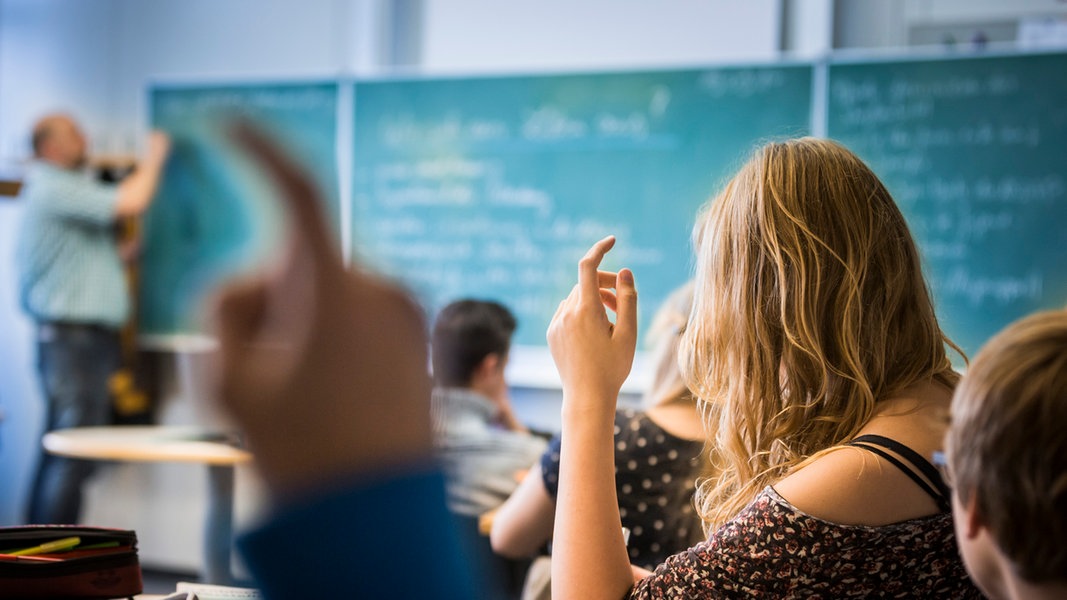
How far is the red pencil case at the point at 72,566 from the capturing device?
1.24 m

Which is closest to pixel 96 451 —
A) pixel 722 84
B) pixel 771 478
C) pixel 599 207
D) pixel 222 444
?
pixel 222 444

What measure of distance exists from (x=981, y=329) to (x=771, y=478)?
243cm

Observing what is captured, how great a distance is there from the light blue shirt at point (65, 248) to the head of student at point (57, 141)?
7 centimetres

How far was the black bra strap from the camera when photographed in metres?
1.08

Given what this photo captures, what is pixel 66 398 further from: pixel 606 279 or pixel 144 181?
pixel 606 279

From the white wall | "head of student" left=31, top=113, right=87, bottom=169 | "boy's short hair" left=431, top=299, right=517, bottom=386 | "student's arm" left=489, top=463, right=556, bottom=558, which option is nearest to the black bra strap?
"student's arm" left=489, top=463, right=556, bottom=558

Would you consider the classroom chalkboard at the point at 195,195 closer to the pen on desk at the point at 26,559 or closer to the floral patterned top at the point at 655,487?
the floral patterned top at the point at 655,487

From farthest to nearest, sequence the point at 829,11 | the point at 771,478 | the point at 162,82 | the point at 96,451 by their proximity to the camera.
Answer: the point at 162,82 → the point at 829,11 → the point at 96,451 → the point at 771,478

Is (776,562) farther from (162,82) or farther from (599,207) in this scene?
(162,82)

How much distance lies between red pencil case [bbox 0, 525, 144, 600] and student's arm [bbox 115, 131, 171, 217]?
3042 mm

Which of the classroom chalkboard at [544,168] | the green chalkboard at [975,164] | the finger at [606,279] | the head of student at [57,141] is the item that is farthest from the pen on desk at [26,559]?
the head of student at [57,141]

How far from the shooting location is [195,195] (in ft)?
13.8

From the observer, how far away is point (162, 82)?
14.0 feet

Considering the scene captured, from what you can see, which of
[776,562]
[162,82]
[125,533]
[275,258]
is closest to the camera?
[275,258]
